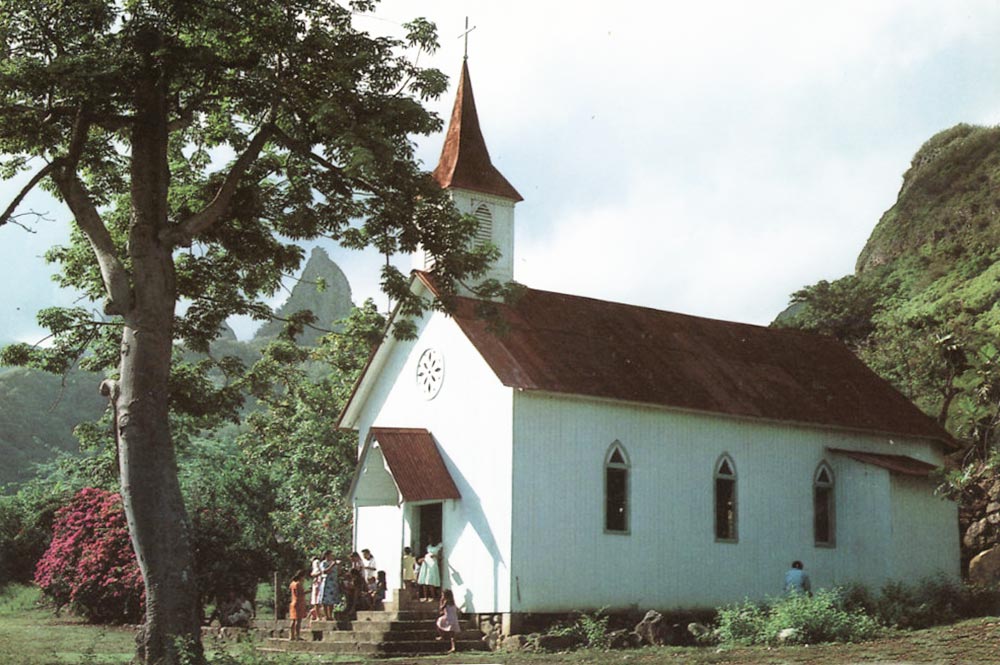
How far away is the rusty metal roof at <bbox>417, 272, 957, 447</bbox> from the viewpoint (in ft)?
99.1

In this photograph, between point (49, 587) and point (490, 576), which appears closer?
point (490, 576)

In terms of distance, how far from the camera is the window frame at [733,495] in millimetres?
32281

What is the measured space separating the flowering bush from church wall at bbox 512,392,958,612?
12.3 meters

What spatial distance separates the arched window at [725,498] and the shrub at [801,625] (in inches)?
207

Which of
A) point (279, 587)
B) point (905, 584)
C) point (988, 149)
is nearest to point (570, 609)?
point (279, 587)

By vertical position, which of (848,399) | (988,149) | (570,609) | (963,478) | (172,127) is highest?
(988,149)

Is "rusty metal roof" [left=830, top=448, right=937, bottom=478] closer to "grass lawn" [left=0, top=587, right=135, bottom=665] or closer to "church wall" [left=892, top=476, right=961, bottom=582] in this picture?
"church wall" [left=892, top=476, right=961, bottom=582]

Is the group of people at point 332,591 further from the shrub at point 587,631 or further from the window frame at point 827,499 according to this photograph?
the window frame at point 827,499

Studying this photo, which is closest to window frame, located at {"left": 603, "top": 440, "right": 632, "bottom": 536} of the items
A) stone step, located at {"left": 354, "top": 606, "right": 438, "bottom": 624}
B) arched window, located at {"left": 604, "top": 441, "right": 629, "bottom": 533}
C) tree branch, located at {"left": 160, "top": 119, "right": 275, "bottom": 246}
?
arched window, located at {"left": 604, "top": 441, "right": 629, "bottom": 533}

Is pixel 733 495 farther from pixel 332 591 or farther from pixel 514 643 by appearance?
pixel 332 591

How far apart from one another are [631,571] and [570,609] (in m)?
2.16

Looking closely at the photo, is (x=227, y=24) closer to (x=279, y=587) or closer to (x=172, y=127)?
(x=172, y=127)

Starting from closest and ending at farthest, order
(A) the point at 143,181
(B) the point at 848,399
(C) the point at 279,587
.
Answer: (A) the point at 143,181, (C) the point at 279,587, (B) the point at 848,399

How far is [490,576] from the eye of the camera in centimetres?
2855
